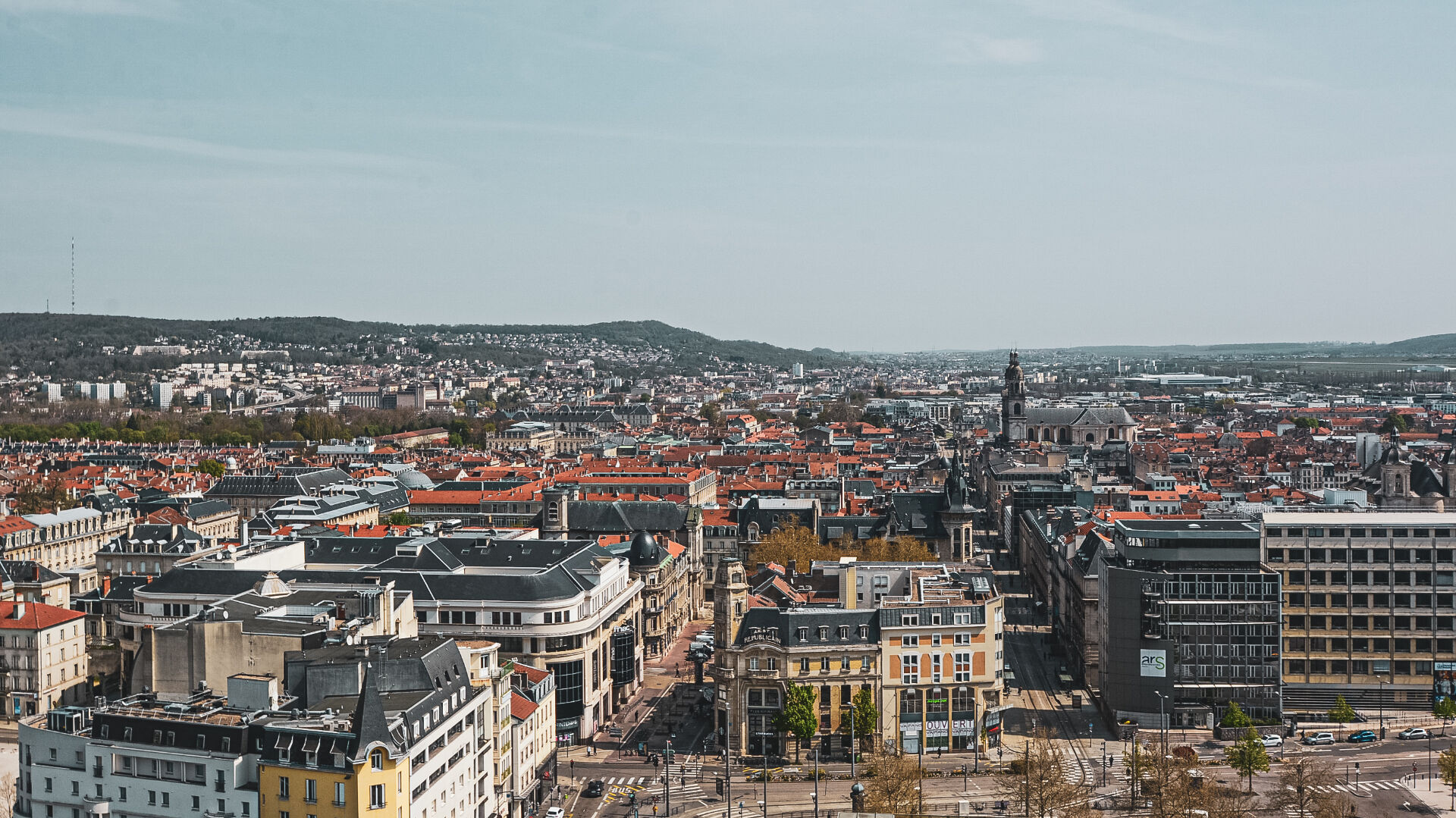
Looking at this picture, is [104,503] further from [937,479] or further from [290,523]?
[937,479]

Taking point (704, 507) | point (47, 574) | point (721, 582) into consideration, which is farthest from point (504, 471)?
point (721, 582)

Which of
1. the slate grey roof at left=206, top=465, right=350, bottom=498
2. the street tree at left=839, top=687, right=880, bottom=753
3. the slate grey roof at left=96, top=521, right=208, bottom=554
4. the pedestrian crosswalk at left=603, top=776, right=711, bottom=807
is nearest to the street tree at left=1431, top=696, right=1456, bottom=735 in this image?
the street tree at left=839, top=687, right=880, bottom=753

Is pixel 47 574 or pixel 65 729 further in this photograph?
pixel 47 574

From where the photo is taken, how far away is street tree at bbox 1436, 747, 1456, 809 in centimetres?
6069

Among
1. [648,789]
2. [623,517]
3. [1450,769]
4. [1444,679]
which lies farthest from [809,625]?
[623,517]

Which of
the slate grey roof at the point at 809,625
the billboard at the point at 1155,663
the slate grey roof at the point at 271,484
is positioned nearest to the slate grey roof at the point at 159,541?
the slate grey roof at the point at 271,484

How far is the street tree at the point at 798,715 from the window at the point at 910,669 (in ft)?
15.4

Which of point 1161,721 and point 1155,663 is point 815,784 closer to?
point 1161,721

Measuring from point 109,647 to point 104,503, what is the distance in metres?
54.2

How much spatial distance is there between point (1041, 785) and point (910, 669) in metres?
13.1

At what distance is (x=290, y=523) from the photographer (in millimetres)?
118000

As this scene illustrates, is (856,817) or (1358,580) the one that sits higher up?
(1358,580)

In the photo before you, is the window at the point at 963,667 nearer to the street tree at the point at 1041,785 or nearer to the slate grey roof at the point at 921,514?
the street tree at the point at 1041,785

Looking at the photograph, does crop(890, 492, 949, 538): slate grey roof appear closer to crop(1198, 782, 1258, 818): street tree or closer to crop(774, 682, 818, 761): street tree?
crop(774, 682, 818, 761): street tree
